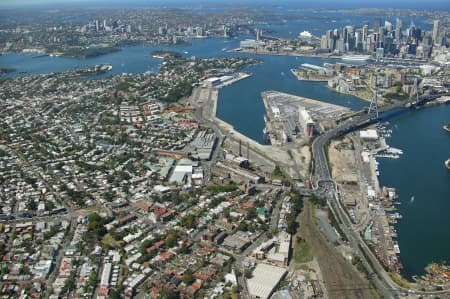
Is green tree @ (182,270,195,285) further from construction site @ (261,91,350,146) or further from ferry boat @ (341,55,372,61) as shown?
ferry boat @ (341,55,372,61)

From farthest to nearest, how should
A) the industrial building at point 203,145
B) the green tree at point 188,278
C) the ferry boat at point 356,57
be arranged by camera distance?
the ferry boat at point 356,57, the industrial building at point 203,145, the green tree at point 188,278

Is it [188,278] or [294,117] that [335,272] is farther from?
[294,117]

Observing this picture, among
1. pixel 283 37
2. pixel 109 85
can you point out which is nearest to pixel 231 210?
pixel 109 85

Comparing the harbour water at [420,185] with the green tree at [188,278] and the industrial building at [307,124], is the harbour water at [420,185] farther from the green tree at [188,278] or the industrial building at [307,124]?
the green tree at [188,278]

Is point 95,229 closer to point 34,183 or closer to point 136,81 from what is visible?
point 34,183

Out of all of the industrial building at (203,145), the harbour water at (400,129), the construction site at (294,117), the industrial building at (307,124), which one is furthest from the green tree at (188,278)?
the industrial building at (307,124)

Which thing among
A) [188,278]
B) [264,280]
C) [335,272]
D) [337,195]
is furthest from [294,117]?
[188,278]
